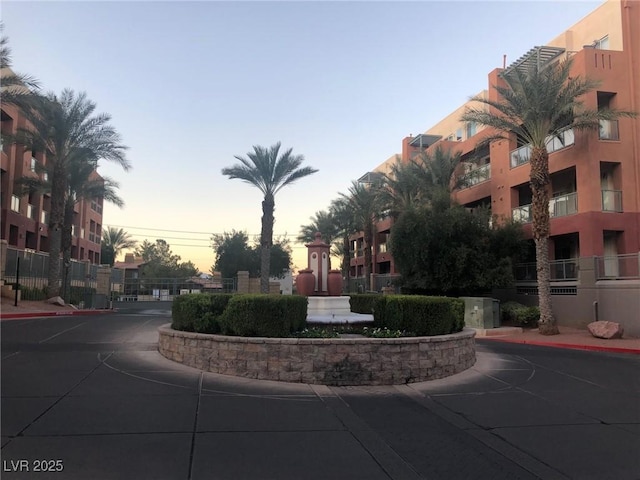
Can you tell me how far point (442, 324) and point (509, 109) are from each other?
14.9 m

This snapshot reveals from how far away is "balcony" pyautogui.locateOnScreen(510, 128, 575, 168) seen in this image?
2305 cm

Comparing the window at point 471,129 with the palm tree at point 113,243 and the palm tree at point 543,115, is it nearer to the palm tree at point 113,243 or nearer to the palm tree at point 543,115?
the palm tree at point 543,115

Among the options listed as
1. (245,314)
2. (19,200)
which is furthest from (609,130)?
(19,200)

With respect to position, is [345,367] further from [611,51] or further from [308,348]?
[611,51]

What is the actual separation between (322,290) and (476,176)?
20997 mm

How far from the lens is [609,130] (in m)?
22.8

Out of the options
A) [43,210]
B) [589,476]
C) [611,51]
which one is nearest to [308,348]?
[589,476]

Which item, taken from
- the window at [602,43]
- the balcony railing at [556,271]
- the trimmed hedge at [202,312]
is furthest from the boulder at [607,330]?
the window at [602,43]

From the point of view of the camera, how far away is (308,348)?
8992 mm

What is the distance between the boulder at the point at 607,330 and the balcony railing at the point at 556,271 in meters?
4.23

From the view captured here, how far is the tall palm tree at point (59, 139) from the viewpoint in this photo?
26.2 meters

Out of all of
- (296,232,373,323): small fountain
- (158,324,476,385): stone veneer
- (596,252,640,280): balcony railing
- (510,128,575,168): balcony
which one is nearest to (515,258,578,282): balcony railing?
(596,252,640,280): balcony railing

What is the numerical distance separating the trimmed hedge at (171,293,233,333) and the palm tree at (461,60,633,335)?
1509cm

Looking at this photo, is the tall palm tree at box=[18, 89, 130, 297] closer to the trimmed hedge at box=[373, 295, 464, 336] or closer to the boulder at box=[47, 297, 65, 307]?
the boulder at box=[47, 297, 65, 307]
